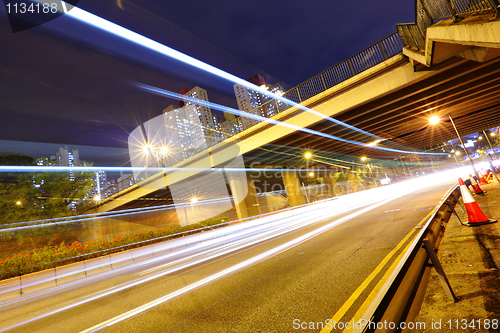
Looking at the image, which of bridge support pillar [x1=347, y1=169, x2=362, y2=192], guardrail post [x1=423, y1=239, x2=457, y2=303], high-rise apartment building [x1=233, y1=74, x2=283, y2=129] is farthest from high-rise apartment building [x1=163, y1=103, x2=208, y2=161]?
guardrail post [x1=423, y1=239, x2=457, y2=303]

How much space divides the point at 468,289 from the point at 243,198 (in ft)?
79.1

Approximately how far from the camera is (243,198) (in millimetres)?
27031

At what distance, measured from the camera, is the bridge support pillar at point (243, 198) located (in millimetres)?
26688

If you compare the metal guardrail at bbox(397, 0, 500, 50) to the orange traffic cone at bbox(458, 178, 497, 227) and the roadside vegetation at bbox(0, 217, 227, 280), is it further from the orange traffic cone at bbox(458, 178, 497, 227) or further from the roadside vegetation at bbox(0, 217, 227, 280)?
the roadside vegetation at bbox(0, 217, 227, 280)

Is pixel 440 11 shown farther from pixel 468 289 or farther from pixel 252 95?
pixel 252 95

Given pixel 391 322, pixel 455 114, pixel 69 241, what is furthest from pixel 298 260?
pixel 69 241

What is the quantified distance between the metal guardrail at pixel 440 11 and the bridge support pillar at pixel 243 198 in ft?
66.2

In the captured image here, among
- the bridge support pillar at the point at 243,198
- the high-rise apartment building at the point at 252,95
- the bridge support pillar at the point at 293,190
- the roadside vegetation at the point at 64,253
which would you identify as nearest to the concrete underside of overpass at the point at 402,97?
the bridge support pillar at the point at 243,198

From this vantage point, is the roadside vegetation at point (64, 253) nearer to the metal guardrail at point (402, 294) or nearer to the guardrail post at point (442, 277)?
the metal guardrail at point (402, 294)

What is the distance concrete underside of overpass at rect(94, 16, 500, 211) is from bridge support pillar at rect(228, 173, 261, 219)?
3.07 meters

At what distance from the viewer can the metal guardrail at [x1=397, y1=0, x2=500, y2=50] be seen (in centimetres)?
694

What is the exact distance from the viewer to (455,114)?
76.6 ft

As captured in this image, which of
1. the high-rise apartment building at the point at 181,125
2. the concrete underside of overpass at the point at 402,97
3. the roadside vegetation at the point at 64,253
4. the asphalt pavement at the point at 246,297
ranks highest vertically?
the high-rise apartment building at the point at 181,125

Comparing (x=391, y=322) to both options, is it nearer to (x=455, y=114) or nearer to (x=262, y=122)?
(x=262, y=122)
